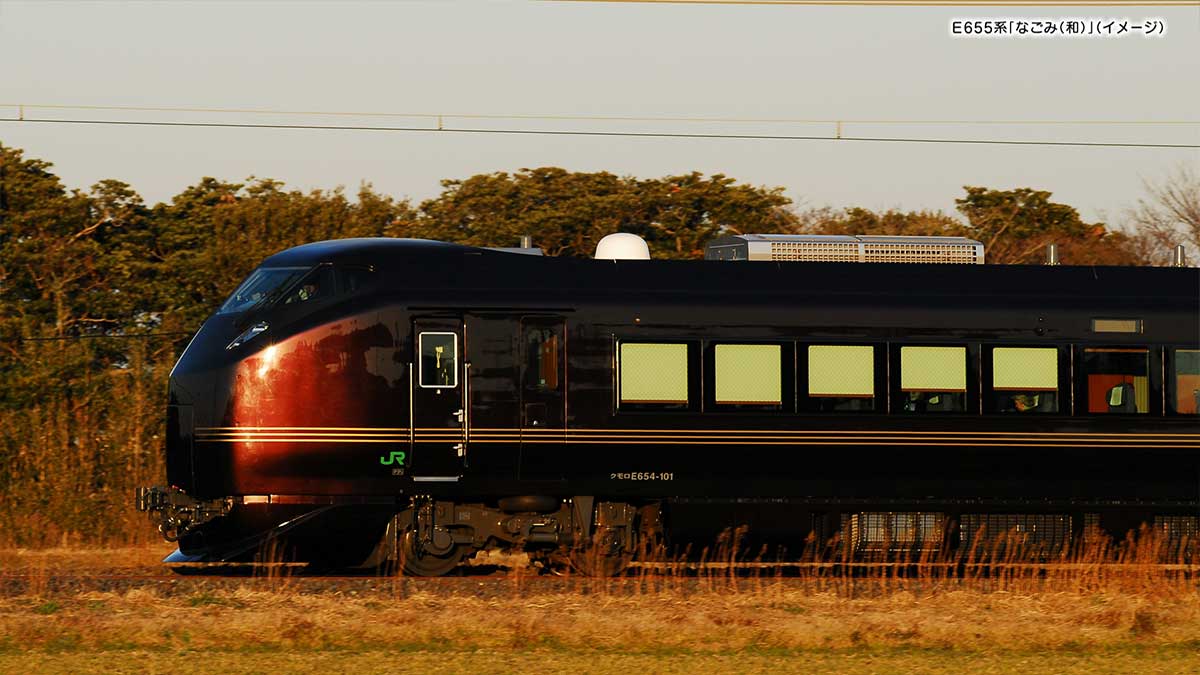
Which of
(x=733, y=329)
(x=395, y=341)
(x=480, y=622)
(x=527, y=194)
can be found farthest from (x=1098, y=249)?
(x=480, y=622)

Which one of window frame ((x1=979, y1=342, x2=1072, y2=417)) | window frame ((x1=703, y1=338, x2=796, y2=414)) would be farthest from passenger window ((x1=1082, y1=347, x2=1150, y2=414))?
window frame ((x1=703, y1=338, x2=796, y2=414))

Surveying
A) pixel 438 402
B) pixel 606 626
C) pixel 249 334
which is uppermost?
pixel 249 334

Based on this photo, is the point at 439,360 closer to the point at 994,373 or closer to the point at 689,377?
the point at 689,377

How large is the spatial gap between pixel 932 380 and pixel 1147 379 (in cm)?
248

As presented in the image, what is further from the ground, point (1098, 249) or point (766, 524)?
point (1098, 249)

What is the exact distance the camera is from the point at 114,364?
30.7 metres

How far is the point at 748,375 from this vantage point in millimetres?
17234

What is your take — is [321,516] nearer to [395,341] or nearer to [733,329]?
[395,341]

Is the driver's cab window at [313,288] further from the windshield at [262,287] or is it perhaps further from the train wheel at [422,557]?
the train wheel at [422,557]

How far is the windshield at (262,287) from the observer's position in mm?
16812

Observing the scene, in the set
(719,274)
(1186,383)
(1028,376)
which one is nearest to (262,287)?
(719,274)

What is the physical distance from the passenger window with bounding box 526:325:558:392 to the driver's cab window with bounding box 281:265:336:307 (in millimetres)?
2120

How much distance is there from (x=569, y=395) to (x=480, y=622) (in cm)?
379

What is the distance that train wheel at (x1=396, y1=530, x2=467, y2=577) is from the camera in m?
17.1
